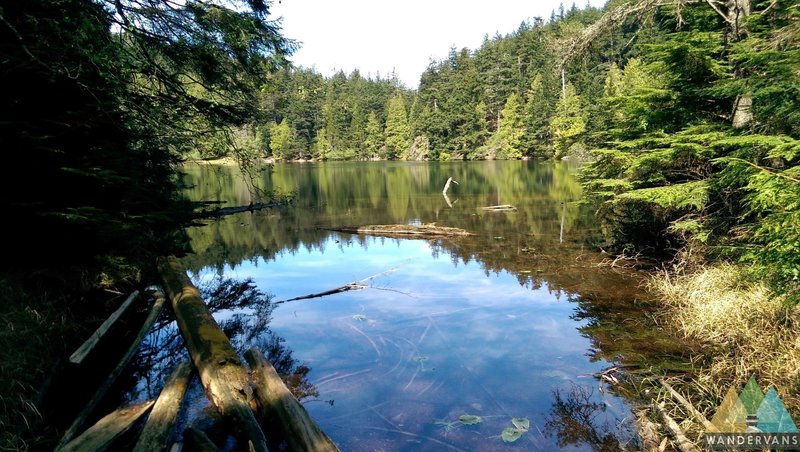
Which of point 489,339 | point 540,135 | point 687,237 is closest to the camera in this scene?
point 489,339

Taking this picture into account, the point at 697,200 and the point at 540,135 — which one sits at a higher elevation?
the point at 540,135

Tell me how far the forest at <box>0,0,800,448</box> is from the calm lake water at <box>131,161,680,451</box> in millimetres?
1518

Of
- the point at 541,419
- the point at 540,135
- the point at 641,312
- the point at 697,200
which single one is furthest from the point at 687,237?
the point at 540,135

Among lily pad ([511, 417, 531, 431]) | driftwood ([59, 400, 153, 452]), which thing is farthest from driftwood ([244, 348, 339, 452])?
lily pad ([511, 417, 531, 431])

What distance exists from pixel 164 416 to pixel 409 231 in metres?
12.8

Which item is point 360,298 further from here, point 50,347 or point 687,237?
point 687,237

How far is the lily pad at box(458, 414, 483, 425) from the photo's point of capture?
5086 mm

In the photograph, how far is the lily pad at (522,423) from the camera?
499cm

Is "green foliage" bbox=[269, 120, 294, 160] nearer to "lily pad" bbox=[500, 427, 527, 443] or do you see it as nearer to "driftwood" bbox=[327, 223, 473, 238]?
"driftwood" bbox=[327, 223, 473, 238]

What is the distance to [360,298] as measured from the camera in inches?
391

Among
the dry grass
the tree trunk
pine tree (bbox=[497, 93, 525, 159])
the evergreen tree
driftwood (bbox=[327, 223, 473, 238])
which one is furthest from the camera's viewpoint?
the evergreen tree

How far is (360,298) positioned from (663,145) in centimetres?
748

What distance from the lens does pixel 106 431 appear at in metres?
3.93
